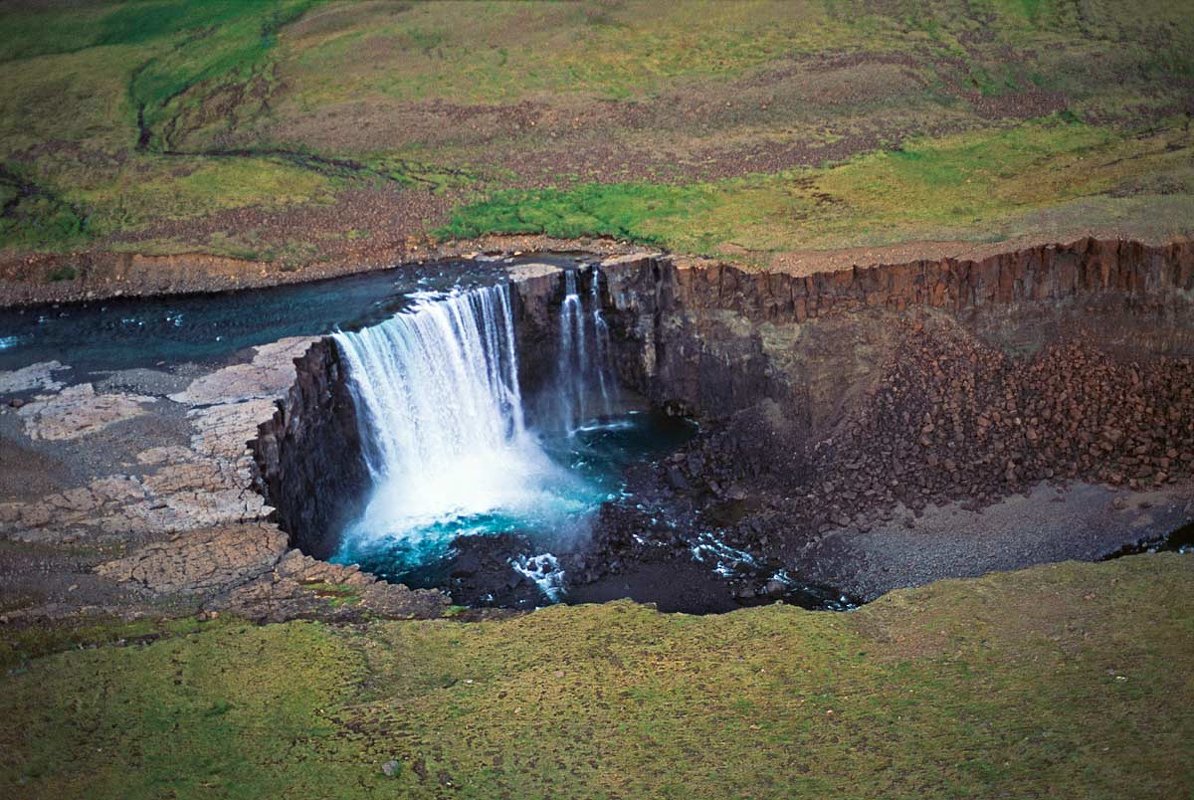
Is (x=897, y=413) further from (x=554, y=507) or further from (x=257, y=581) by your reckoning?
(x=257, y=581)

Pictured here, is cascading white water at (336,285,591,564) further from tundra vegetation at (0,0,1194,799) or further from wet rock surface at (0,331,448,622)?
tundra vegetation at (0,0,1194,799)

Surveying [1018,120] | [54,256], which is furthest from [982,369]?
[54,256]

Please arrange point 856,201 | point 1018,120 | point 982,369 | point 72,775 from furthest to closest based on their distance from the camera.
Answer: point 1018,120
point 856,201
point 982,369
point 72,775

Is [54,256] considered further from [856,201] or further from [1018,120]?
[1018,120]

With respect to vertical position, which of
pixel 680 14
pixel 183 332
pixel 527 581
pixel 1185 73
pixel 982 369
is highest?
pixel 680 14

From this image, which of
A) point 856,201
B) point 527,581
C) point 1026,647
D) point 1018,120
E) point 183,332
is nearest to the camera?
point 1026,647

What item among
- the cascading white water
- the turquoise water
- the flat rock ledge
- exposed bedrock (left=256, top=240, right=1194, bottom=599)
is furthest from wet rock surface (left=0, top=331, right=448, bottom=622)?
the turquoise water

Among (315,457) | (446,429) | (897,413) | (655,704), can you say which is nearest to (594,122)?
(446,429)
